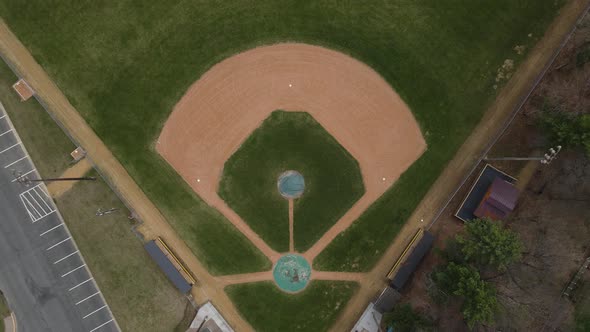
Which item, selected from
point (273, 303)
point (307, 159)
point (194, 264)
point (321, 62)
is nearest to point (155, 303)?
point (194, 264)

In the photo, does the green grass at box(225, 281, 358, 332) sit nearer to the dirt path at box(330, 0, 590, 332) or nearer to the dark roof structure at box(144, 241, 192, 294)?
the dirt path at box(330, 0, 590, 332)

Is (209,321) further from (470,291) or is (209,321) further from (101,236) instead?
(470,291)

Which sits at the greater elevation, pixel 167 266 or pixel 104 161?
pixel 104 161

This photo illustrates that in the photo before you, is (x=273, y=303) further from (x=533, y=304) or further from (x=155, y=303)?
(x=533, y=304)

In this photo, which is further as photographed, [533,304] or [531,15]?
[531,15]

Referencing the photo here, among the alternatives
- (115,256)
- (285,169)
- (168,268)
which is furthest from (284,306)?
(115,256)
